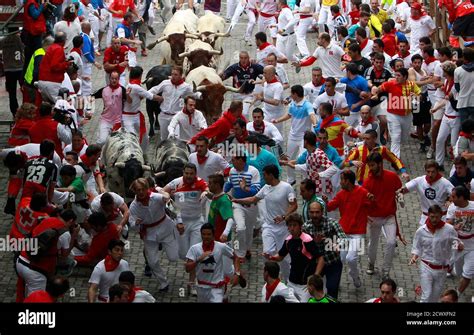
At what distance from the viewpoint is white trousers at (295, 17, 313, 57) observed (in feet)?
95.4

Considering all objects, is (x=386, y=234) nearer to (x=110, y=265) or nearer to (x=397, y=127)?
(x=110, y=265)

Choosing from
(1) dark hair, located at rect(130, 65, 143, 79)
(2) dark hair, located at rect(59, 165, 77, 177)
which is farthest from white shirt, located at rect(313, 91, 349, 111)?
(2) dark hair, located at rect(59, 165, 77, 177)

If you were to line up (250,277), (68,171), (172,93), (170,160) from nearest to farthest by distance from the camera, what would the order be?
(68,171) → (250,277) → (170,160) → (172,93)

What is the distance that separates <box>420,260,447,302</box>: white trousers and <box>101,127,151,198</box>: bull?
464 centimetres

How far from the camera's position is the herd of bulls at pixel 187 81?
17.8 metres

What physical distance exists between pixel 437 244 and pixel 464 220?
782mm

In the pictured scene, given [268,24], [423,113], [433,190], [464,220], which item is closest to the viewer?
[464,220]

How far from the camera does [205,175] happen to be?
56.7 ft

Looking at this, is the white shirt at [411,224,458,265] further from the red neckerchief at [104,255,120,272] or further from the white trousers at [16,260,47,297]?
the white trousers at [16,260,47,297]

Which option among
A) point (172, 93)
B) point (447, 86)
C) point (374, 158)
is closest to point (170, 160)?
point (172, 93)

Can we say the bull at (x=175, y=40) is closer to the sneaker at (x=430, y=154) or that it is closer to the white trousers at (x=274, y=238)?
the sneaker at (x=430, y=154)

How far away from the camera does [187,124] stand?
64.0 feet

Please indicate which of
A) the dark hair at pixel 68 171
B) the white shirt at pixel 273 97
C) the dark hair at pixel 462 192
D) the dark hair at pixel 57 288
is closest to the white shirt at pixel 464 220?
the dark hair at pixel 462 192
